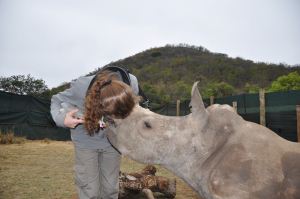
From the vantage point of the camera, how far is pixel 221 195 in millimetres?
2701

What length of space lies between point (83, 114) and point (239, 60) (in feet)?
229

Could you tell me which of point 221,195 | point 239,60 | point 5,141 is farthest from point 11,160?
point 239,60

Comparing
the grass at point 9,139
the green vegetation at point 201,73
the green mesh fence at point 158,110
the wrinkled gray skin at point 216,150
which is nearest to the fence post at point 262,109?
the green mesh fence at point 158,110

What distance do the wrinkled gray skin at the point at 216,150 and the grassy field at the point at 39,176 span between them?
3907 millimetres

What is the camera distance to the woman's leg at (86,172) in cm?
450

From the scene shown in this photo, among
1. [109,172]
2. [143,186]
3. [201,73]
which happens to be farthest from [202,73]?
[109,172]

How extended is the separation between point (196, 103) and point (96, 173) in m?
1.94

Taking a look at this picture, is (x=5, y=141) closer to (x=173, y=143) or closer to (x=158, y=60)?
(x=173, y=143)

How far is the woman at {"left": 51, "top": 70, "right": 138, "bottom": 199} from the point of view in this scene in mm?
3811

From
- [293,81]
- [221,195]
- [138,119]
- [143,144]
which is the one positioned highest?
[293,81]

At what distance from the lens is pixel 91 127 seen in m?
3.90

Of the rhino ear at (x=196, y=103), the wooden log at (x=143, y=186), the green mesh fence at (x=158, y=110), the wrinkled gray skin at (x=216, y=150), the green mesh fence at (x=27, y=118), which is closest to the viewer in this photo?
the wrinkled gray skin at (x=216, y=150)

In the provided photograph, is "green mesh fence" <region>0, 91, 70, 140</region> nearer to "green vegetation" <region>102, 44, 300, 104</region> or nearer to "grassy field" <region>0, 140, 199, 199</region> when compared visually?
"grassy field" <region>0, 140, 199, 199</region>

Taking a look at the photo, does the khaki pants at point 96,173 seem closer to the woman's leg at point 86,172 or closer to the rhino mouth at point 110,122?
the woman's leg at point 86,172
